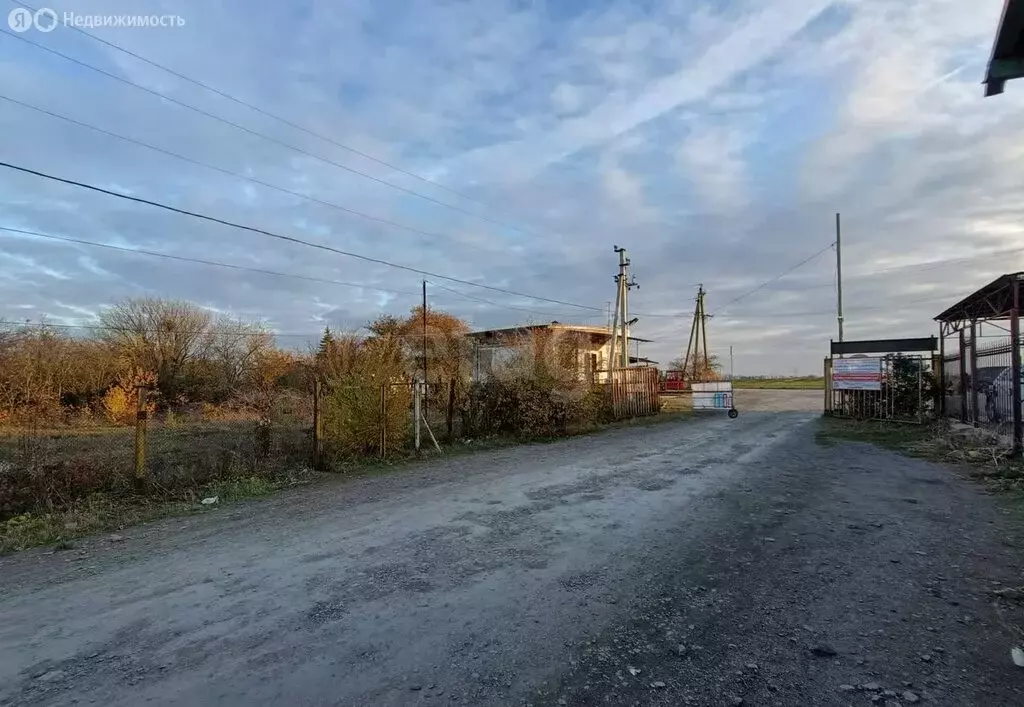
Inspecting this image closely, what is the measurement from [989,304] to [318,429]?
14.5m

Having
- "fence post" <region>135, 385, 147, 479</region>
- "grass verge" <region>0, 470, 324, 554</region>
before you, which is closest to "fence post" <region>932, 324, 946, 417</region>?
"grass verge" <region>0, 470, 324, 554</region>

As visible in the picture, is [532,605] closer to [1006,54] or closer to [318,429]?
[1006,54]

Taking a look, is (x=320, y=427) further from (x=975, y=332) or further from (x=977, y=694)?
(x=975, y=332)

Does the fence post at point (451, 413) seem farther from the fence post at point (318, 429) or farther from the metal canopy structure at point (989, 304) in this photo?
the metal canopy structure at point (989, 304)

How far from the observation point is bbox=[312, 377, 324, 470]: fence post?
10188 mm

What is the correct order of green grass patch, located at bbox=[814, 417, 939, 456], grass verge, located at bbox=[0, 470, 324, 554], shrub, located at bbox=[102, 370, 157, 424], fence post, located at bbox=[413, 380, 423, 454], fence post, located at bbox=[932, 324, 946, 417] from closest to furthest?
grass verge, located at bbox=[0, 470, 324, 554] → fence post, located at bbox=[413, 380, 423, 454] → green grass patch, located at bbox=[814, 417, 939, 456] → fence post, located at bbox=[932, 324, 946, 417] → shrub, located at bbox=[102, 370, 157, 424]

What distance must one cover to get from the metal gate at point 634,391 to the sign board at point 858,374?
265 inches

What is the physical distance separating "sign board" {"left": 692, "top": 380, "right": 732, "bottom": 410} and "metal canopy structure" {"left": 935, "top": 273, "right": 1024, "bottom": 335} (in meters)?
8.56

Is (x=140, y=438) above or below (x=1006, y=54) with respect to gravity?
below

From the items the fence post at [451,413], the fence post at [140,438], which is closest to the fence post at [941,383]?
the fence post at [451,413]

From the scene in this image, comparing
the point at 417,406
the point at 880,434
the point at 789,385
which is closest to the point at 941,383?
the point at 880,434

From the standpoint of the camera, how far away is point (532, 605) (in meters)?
3.87

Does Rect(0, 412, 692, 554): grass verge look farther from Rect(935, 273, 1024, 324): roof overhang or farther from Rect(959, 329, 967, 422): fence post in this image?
Rect(959, 329, 967, 422): fence post

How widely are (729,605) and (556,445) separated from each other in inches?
399
